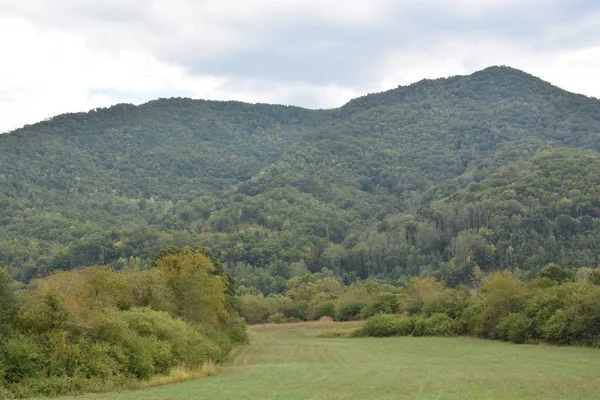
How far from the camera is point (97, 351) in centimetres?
2941

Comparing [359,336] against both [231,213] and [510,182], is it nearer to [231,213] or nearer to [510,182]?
[510,182]

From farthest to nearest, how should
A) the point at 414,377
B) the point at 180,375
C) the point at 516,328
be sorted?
1. the point at 516,328
2. the point at 180,375
3. the point at 414,377

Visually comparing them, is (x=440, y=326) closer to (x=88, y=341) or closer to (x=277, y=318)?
(x=88, y=341)

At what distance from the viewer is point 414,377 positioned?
99.3 ft

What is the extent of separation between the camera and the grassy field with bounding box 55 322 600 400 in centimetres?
2439

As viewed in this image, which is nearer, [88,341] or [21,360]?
[21,360]

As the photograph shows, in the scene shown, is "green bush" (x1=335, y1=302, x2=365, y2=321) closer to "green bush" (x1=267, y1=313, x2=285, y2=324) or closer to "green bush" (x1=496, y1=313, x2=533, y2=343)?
"green bush" (x1=267, y1=313, x2=285, y2=324)

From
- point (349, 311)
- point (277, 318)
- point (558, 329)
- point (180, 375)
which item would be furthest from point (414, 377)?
point (277, 318)

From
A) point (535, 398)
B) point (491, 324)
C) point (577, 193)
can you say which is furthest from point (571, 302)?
point (577, 193)

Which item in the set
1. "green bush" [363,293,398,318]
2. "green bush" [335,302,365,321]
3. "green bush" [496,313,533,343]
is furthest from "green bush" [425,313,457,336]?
"green bush" [335,302,365,321]

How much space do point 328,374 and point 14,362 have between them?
48.6 feet

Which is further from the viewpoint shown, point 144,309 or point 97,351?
point 144,309

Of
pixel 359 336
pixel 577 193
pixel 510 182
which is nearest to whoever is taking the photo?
pixel 359 336

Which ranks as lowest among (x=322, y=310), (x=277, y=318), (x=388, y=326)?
(x=277, y=318)
